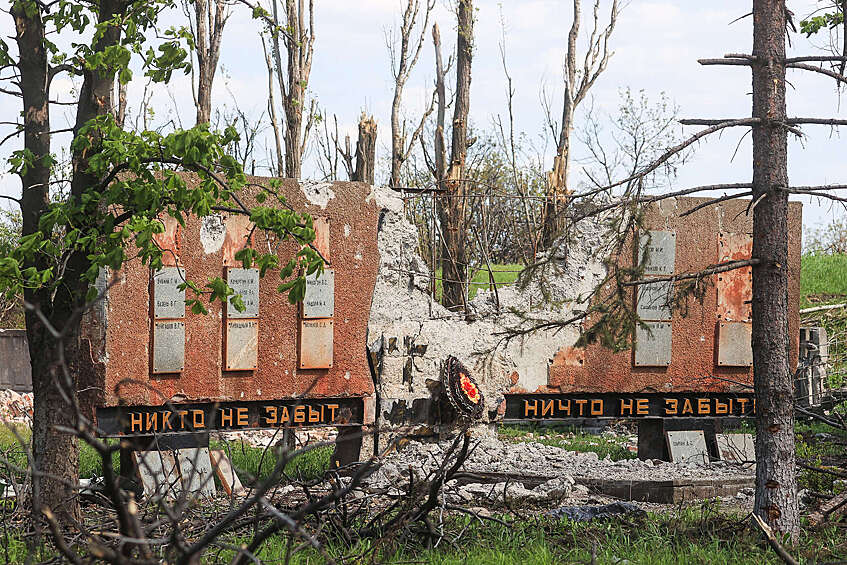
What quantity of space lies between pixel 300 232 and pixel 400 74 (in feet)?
57.8

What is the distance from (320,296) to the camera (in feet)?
30.9

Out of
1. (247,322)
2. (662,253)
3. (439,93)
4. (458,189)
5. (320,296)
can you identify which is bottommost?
(247,322)

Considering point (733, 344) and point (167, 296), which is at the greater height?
point (167, 296)

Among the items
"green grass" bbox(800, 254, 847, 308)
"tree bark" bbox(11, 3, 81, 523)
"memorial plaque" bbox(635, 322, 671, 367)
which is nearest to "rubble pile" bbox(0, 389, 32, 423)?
"tree bark" bbox(11, 3, 81, 523)

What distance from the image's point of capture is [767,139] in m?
6.27

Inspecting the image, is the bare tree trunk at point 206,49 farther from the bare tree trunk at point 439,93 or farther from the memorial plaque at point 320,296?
the memorial plaque at point 320,296

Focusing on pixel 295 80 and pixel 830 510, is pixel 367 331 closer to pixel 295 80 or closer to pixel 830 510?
pixel 830 510

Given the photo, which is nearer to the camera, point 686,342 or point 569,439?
point 686,342

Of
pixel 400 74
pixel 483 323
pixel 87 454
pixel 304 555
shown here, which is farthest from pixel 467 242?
pixel 400 74

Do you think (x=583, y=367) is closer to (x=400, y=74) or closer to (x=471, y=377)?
(x=471, y=377)

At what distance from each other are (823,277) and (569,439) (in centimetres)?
1156

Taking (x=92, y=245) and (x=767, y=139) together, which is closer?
(x=92, y=245)

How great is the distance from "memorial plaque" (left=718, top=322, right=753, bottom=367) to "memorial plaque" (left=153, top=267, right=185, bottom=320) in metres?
6.10

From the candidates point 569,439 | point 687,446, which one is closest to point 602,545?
point 687,446
